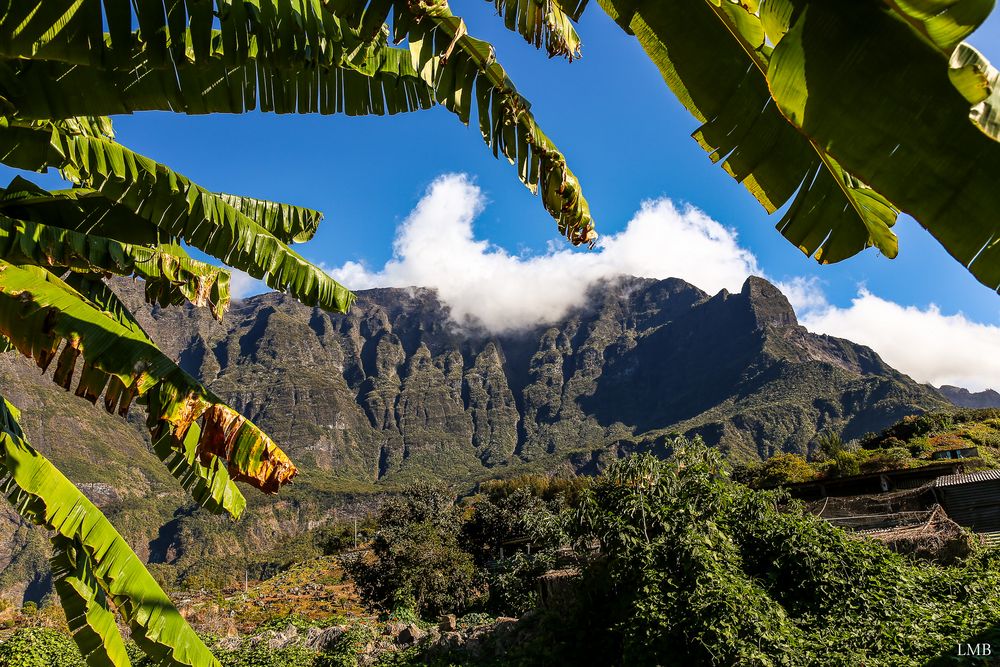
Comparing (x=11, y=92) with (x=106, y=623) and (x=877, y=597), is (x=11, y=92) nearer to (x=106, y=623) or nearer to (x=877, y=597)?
(x=106, y=623)

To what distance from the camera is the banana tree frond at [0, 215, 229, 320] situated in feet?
8.59

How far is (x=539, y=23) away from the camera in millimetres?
1961

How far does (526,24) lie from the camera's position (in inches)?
76.4

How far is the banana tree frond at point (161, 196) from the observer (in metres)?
2.72

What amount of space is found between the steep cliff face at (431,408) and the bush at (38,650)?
301 ft

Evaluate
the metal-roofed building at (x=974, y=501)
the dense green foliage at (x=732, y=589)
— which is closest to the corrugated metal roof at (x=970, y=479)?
the metal-roofed building at (x=974, y=501)

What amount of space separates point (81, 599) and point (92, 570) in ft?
0.40

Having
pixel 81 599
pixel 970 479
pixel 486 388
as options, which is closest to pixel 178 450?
pixel 81 599

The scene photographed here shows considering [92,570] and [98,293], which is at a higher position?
[98,293]

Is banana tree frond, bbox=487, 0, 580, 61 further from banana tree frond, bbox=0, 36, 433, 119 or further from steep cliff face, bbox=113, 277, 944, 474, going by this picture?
steep cliff face, bbox=113, 277, 944, 474

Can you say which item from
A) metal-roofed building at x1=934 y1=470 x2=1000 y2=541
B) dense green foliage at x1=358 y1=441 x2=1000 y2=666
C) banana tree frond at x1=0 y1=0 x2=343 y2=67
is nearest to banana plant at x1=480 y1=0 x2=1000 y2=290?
banana tree frond at x1=0 y1=0 x2=343 y2=67

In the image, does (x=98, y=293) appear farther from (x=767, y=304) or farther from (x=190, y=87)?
(x=767, y=304)

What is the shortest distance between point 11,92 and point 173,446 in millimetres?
1489

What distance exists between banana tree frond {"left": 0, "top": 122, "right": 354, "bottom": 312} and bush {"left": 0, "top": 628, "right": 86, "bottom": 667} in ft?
35.5
